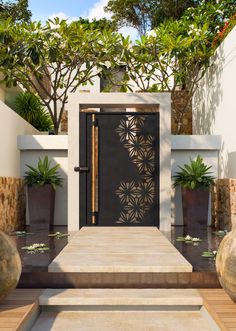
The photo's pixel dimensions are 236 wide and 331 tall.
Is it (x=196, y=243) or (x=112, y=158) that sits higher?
(x=112, y=158)

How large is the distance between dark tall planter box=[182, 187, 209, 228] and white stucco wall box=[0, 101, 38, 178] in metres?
3.59

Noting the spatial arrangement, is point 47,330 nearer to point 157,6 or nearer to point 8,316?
point 8,316

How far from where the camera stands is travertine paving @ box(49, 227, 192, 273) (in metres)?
5.18

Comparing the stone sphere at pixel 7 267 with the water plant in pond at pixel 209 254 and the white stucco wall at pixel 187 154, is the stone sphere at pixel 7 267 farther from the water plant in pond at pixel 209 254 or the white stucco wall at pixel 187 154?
the white stucco wall at pixel 187 154

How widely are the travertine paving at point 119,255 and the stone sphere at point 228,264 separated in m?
0.94

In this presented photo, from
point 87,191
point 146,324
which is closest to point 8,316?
point 146,324

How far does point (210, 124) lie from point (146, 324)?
7854 millimetres

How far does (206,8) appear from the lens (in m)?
14.4

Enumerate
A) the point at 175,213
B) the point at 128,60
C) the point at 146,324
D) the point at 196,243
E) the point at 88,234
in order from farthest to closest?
1. the point at 128,60
2. the point at 175,213
3. the point at 88,234
4. the point at 196,243
5. the point at 146,324

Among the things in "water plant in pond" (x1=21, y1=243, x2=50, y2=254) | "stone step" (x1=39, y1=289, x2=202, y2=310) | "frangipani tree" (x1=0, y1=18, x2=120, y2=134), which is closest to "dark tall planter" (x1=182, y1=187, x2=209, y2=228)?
"water plant in pond" (x1=21, y1=243, x2=50, y2=254)

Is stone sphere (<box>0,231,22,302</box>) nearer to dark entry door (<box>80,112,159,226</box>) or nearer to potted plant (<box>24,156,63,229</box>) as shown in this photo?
dark entry door (<box>80,112,159,226</box>)

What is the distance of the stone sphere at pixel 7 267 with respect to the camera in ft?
13.5

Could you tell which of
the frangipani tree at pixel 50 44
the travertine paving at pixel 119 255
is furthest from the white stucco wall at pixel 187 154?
the frangipani tree at pixel 50 44

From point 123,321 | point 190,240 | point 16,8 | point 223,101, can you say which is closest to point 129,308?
point 123,321
